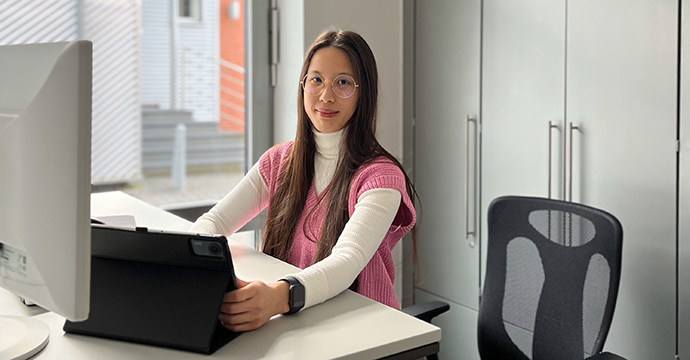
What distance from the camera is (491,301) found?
5.95 feet

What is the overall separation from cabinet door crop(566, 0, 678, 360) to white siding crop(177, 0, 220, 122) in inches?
57.1

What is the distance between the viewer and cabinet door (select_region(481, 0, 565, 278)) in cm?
219

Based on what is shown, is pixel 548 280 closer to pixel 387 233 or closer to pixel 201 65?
pixel 387 233

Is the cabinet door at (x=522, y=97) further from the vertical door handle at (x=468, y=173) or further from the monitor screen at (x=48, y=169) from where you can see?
the monitor screen at (x=48, y=169)

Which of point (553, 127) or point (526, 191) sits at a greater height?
point (553, 127)

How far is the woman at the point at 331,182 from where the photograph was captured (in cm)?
151

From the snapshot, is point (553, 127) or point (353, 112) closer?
point (353, 112)

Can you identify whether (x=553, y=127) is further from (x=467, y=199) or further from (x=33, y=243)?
(x=33, y=243)

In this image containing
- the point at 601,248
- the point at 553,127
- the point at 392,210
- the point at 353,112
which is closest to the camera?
the point at 392,210

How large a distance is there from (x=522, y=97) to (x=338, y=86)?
951 mm

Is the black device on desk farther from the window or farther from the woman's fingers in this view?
the window

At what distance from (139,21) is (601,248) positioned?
6.35 ft

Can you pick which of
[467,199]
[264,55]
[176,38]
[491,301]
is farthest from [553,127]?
[176,38]

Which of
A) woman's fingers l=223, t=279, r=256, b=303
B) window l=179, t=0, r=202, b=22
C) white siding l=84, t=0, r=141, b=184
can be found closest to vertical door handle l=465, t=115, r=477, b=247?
window l=179, t=0, r=202, b=22
